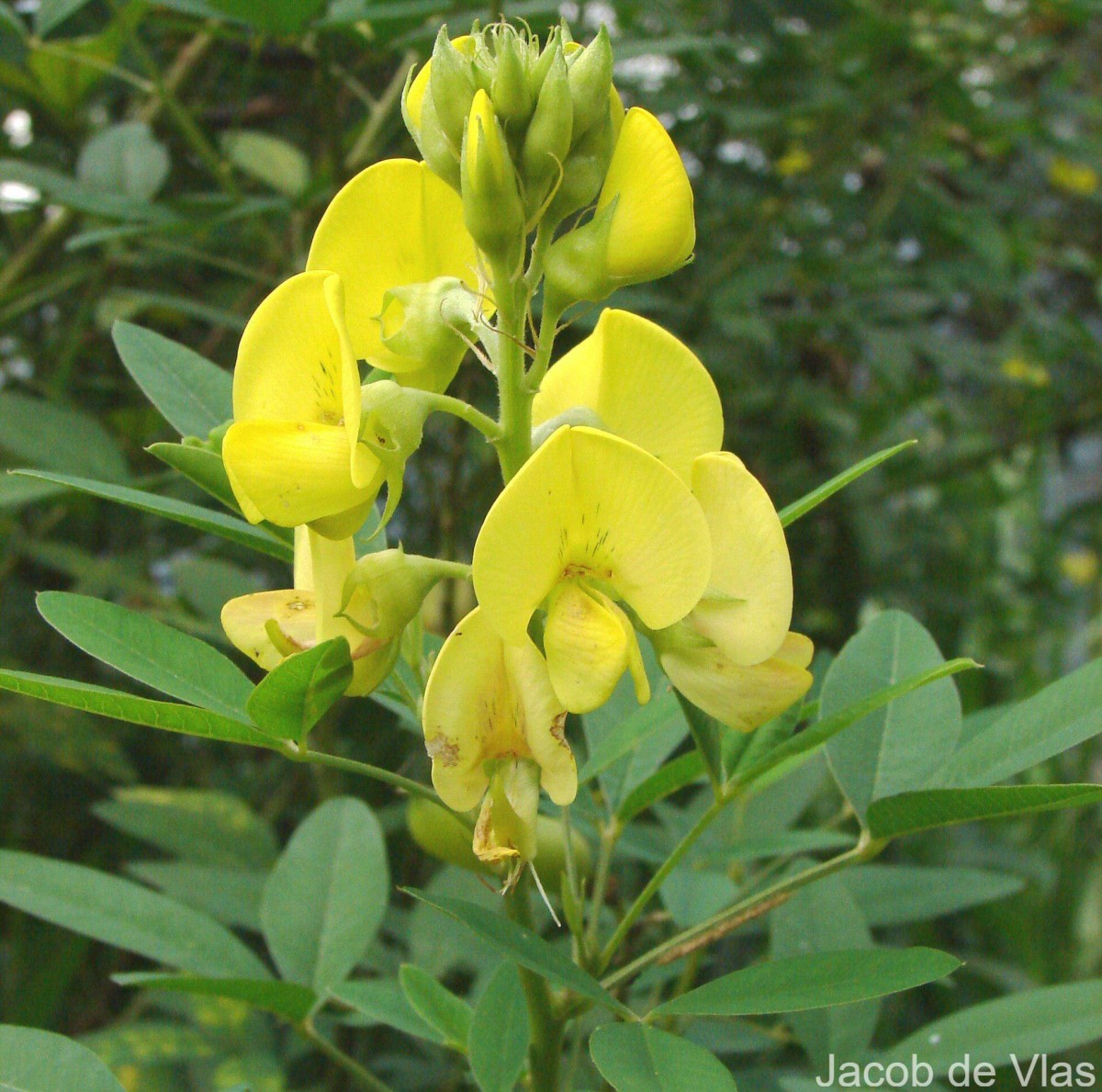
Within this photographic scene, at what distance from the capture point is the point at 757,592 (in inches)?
24.7

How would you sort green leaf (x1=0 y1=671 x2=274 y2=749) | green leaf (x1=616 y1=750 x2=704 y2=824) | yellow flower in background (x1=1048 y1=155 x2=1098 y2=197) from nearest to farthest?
green leaf (x1=0 y1=671 x2=274 y2=749), green leaf (x1=616 y1=750 x2=704 y2=824), yellow flower in background (x1=1048 y1=155 x2=1098 y2=197)

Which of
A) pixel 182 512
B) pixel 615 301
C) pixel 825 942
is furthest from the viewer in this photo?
pixel 615 301

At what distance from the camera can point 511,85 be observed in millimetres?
588

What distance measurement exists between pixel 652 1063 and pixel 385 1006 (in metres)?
0.25

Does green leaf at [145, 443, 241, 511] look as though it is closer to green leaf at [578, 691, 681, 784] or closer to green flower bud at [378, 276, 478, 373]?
green flower bud at [378, 276, 478, 373]

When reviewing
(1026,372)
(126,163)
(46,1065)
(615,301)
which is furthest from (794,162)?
(46,1065)

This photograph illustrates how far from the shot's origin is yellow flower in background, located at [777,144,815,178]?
1.88 m

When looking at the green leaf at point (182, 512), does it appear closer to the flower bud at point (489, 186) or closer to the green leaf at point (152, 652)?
the green leaf at point (152, 652)

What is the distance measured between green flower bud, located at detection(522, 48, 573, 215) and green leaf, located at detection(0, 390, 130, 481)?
0.70m

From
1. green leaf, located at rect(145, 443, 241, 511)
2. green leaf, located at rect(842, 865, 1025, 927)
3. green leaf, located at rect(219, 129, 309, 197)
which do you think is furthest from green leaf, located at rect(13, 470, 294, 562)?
green leaf, located at rect(219, 129, 309, 197)

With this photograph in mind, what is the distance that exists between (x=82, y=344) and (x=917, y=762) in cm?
130

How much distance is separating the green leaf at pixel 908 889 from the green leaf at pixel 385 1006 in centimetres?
41

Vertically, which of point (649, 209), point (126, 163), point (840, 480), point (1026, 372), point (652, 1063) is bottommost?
point (1026, 372)

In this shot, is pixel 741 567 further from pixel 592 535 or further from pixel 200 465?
pixel 200 465
